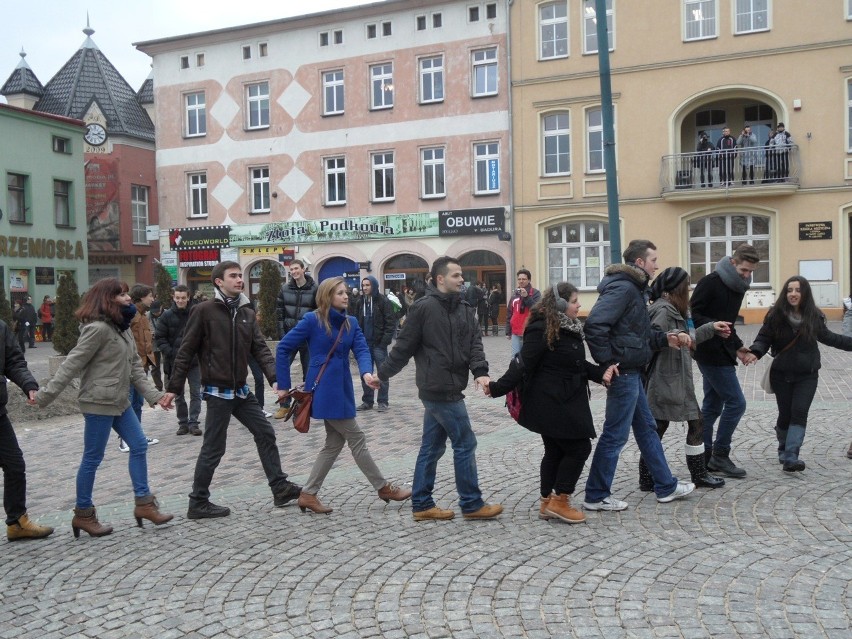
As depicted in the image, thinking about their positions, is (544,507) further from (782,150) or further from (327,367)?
(782,150)

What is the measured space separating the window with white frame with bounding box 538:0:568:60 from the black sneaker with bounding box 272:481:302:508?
81.8ft

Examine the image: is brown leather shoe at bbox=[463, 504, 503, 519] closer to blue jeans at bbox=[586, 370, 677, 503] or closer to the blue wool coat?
blue jeans at bbox=[586, 370, 677, 503]

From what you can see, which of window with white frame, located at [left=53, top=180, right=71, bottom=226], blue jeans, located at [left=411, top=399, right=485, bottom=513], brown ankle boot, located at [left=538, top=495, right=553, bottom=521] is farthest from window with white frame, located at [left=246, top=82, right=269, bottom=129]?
brown ankle boot, located at [left=538, top=495, right=553, bottom=521]

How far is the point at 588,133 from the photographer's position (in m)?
29.0

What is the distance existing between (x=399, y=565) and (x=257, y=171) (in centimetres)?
3059

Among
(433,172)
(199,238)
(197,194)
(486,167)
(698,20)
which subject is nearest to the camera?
(698,20)

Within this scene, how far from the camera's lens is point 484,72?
3023 cm

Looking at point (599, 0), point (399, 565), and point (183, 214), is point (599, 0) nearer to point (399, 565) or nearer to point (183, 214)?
point (399, 565)

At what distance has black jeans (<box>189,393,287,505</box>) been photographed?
21.0 ft

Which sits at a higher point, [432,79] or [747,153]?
[432,79]

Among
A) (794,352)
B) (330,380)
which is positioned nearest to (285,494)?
(330,380)

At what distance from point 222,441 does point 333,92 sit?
27811mm

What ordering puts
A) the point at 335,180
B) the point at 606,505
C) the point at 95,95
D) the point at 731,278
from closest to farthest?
the point at 606,505 < the point at 731,278 < the point at 335,180 < the point at 95,95

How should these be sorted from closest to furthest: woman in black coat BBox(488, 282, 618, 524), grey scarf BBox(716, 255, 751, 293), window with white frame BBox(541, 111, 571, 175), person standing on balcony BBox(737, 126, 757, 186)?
1. woman in black coat BBox(488, 282, 618, 524)
2. grey scarf BBox(716, 255, 751, 293)
3. person standing on balcony BBox(737, 126, 757, 186)
4. window with white frame BBox(541, 111, 571, 175)
